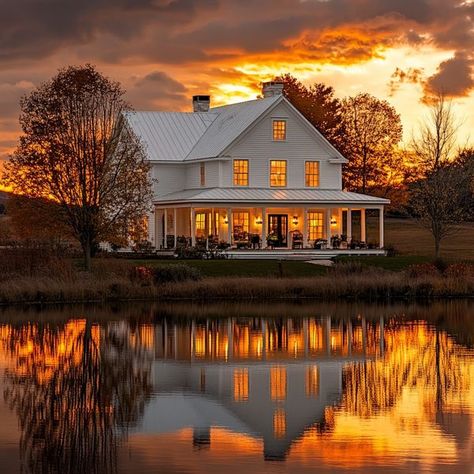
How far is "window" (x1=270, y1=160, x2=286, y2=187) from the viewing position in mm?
68062

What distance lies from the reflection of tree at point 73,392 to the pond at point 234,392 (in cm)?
4

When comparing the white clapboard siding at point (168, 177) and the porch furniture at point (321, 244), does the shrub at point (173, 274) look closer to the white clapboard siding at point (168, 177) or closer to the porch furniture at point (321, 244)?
the porch furniture at point (321, 244)

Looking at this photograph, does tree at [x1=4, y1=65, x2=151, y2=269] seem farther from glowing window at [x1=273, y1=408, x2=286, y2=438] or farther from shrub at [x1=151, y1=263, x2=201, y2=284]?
glowing window at [x1=273, y1=408, x2=286, y2=438]

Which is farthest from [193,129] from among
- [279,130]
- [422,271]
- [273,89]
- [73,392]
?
[73,392]

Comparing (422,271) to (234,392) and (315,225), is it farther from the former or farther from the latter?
(234,392)

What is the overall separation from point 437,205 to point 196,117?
674 inches

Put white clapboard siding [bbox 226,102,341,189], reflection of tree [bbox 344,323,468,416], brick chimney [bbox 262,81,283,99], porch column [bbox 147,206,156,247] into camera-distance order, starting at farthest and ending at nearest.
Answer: brick chimney [bbox 262,81,283,99], porch column [bbox 147,206,156,247], white clapboard siding [bbox 226,102,341,189], reflection of tree [bbox 344,323,468,416]

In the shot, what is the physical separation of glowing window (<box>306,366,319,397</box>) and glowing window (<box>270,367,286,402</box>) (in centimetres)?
49

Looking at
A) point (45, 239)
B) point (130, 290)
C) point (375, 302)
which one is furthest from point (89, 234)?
point (375, 302)

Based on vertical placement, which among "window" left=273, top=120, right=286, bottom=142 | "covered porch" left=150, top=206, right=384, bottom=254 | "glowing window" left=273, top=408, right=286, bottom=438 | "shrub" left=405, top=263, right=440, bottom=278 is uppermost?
"window" left=273, top=120, right=286, bottom=142

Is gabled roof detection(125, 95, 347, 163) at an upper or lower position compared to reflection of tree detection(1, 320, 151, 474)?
upper

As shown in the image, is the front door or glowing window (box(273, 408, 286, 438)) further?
the front door

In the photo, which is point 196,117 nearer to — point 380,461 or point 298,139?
point 298,139

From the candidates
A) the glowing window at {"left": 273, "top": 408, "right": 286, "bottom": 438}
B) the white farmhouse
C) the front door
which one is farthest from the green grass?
the glowing window at {"left": 273, "top": 408, "right": 286, "bottom": 438}
